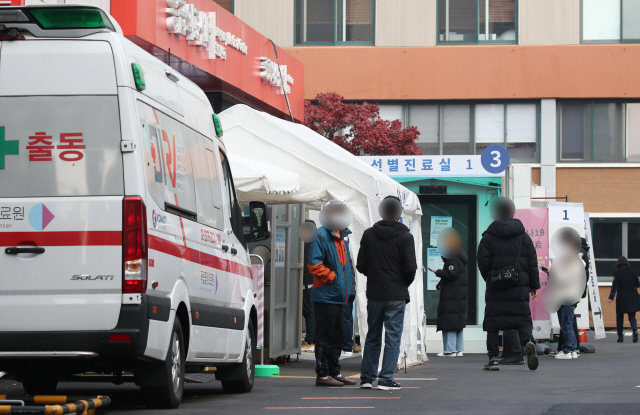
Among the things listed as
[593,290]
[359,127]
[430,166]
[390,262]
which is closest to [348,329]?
[430,166]

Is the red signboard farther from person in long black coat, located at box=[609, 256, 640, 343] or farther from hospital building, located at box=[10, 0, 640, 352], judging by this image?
hospital building, located at box=[10, 0, 640, 352]

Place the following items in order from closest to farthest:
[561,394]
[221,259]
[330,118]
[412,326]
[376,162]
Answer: [221,259]
[561,394]
[412,326]
[376,162]
[330,118]

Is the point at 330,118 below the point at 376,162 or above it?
above

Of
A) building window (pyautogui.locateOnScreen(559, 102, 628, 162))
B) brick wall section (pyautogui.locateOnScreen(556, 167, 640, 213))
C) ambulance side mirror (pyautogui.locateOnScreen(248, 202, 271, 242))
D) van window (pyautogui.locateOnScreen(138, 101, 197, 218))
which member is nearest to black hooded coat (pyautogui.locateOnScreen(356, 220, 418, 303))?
ambulance side mirror (pyautogui.locateOnScreen(248, 202, 271, 242))

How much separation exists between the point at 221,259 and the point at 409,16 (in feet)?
68.7

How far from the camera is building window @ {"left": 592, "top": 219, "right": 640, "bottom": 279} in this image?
27.5 metres

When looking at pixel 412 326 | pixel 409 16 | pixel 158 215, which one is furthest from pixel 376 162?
pixel 409 16

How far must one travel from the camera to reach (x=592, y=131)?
2827cm

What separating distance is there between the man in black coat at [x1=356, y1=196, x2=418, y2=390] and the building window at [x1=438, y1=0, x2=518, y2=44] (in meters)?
19.2

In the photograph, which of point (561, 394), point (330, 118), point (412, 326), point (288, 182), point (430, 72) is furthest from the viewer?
point (430, 72)

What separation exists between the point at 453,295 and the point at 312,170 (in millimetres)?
4658

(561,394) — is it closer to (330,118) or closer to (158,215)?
(158,215)

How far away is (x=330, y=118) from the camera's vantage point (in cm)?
2689

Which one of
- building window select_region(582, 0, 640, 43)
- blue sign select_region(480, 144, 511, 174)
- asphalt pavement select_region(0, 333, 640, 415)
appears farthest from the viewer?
building window select_region(582, 0, 640, 43)
